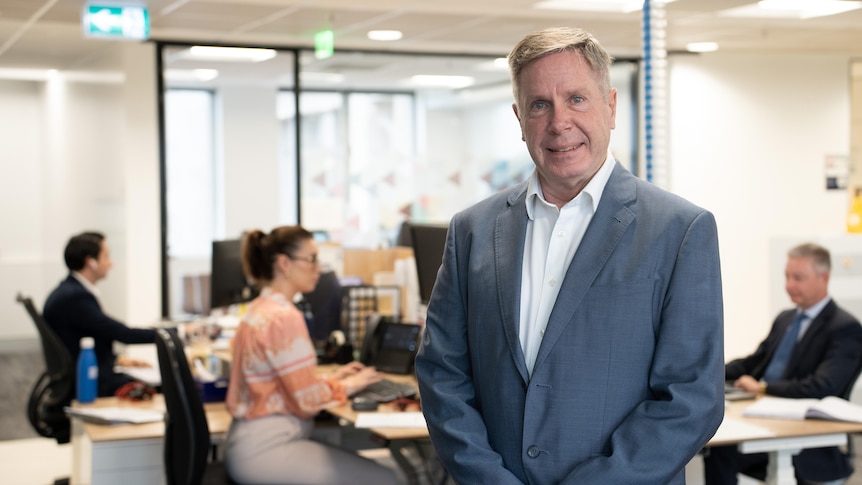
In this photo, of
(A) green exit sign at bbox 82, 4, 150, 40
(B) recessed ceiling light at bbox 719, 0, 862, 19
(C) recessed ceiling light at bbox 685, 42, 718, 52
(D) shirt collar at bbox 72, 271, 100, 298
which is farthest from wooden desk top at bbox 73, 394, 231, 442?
(C) recessed ceiling light at bbox 685, 42, 718, 52

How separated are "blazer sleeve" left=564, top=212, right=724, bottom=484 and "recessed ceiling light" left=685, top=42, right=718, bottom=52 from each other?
7.36m

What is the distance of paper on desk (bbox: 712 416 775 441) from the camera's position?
3.63m

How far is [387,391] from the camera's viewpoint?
14.1 feet

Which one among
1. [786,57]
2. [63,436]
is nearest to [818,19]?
[786,57]

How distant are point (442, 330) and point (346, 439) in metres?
3.17

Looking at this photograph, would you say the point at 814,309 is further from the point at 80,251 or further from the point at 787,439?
the point at 80,251

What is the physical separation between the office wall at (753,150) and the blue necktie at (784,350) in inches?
185

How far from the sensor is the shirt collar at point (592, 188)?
78.4 inches

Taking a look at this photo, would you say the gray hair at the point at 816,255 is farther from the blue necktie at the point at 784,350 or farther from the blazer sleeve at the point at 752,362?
the blazer sleeve at the point at 752,362

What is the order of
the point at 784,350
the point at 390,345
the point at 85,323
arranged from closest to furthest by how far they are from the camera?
the point at 784,350
the point at 390,345
the point at 85,323

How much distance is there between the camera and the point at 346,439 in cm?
518

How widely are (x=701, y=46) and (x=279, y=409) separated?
20.7ft

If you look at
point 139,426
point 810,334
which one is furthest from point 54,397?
point 810,334

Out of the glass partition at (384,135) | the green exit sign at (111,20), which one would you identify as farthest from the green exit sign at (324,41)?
the green exit sign at (111,20)
